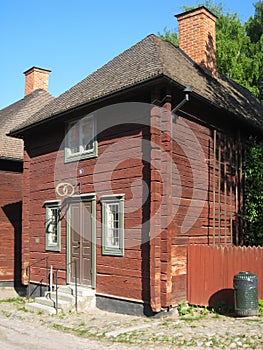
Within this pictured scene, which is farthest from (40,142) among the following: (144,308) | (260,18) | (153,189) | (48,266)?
(260,18)

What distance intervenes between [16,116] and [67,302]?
10.7 m

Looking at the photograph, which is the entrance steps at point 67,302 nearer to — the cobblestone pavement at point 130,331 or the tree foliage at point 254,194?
the cobblestone pavement at point 130,331

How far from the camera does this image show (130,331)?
900cm

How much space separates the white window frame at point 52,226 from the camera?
1325cm

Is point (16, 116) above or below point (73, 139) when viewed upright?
above

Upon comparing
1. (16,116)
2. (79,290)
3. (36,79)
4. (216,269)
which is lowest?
(79,290)

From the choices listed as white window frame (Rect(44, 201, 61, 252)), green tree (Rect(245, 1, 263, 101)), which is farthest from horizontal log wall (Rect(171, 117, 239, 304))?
green tree (Rect(245, 1, 263, 101))

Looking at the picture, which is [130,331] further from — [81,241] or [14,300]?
[14,300]

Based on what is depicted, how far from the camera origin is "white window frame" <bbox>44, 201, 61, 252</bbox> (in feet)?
43.5

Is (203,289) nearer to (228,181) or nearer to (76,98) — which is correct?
(228,181)

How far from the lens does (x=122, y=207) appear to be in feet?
36.8

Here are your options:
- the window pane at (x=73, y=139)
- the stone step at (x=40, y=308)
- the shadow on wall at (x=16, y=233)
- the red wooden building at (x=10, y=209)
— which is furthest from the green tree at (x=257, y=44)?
the stone step at (x=40, y=308)

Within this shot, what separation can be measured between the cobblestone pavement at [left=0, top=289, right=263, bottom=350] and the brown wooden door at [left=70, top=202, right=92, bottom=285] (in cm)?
131

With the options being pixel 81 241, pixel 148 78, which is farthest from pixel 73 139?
pixel 148 78
